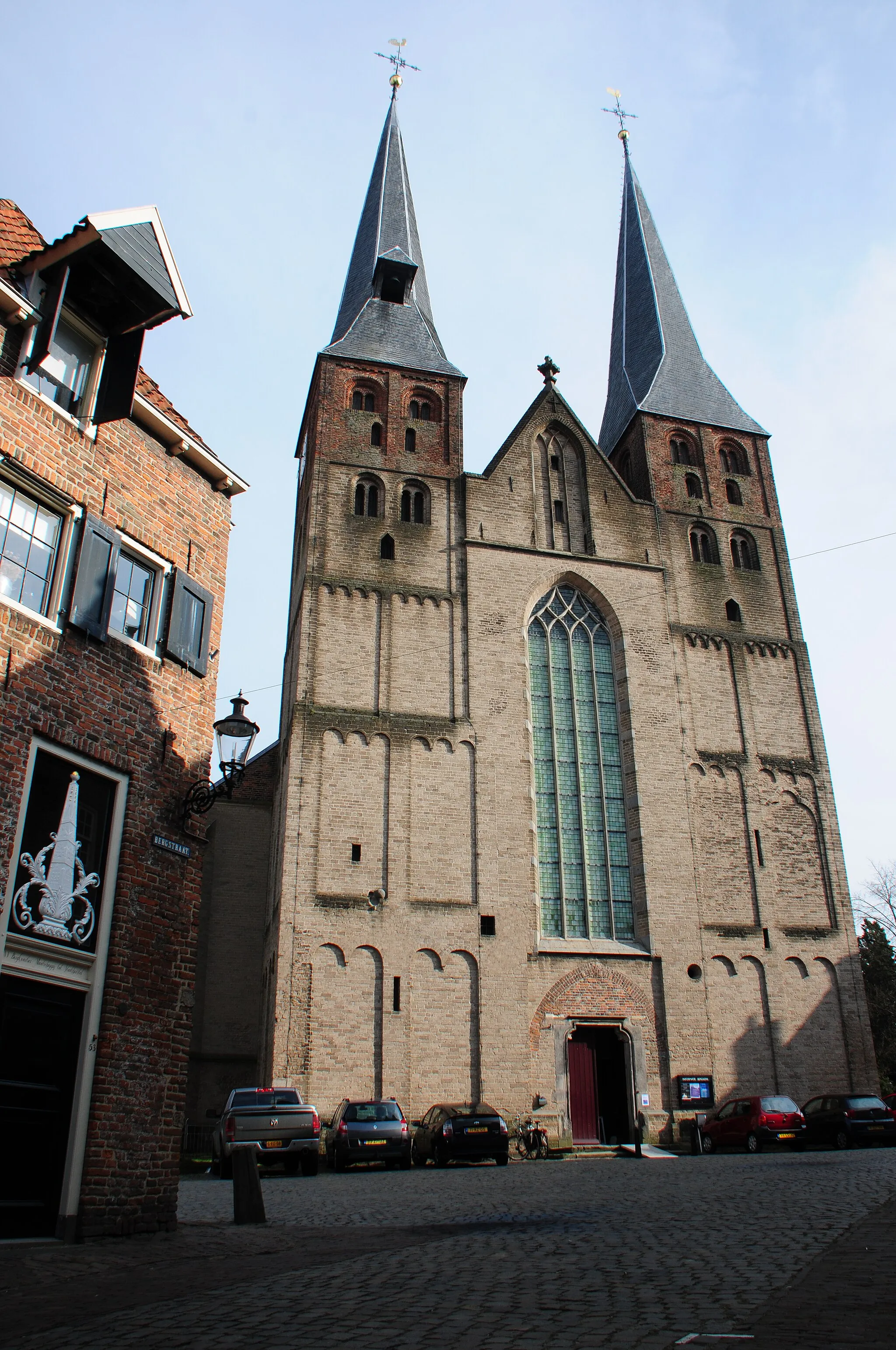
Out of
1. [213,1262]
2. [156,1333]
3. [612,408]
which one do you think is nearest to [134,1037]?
[213,1262]

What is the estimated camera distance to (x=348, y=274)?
3538 cm

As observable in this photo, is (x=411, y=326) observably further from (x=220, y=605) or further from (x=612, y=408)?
(x=220, y=605)

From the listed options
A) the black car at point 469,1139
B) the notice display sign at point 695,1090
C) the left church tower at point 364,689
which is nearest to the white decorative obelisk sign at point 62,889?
the black car at point 469,1139

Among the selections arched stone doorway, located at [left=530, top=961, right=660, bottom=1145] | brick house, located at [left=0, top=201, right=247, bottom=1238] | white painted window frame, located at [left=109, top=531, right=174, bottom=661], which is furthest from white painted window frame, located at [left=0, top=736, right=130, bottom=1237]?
arched stone doorway, located at [left=530, top=961, right=660, bottom=1145]

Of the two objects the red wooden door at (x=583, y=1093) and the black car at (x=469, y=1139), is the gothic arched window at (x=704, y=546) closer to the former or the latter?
the red wooden door at (x=583, y=1093)

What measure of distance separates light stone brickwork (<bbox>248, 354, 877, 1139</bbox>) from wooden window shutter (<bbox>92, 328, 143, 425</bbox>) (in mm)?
12632

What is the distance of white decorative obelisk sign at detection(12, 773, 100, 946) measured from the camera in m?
8.56

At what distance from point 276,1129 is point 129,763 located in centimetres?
740

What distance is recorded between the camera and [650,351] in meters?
33.8

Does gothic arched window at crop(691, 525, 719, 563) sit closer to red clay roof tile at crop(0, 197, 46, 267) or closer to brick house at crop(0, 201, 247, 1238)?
brick house at crop(0, 201, 247, 1238)

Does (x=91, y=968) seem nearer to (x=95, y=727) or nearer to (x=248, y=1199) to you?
(x=95, y=727)

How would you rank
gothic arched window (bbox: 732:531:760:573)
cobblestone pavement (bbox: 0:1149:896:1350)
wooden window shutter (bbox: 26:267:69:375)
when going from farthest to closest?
gothic arched window (bbox: 732:531:760:573) < wooden window shutter (bbox: 26:267:69:375) < cobblestone pavement (bbox: 0:1149:896:1350)

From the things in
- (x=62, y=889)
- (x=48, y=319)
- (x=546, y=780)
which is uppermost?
(x=546, y=780)

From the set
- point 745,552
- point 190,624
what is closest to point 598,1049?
point 745,552
